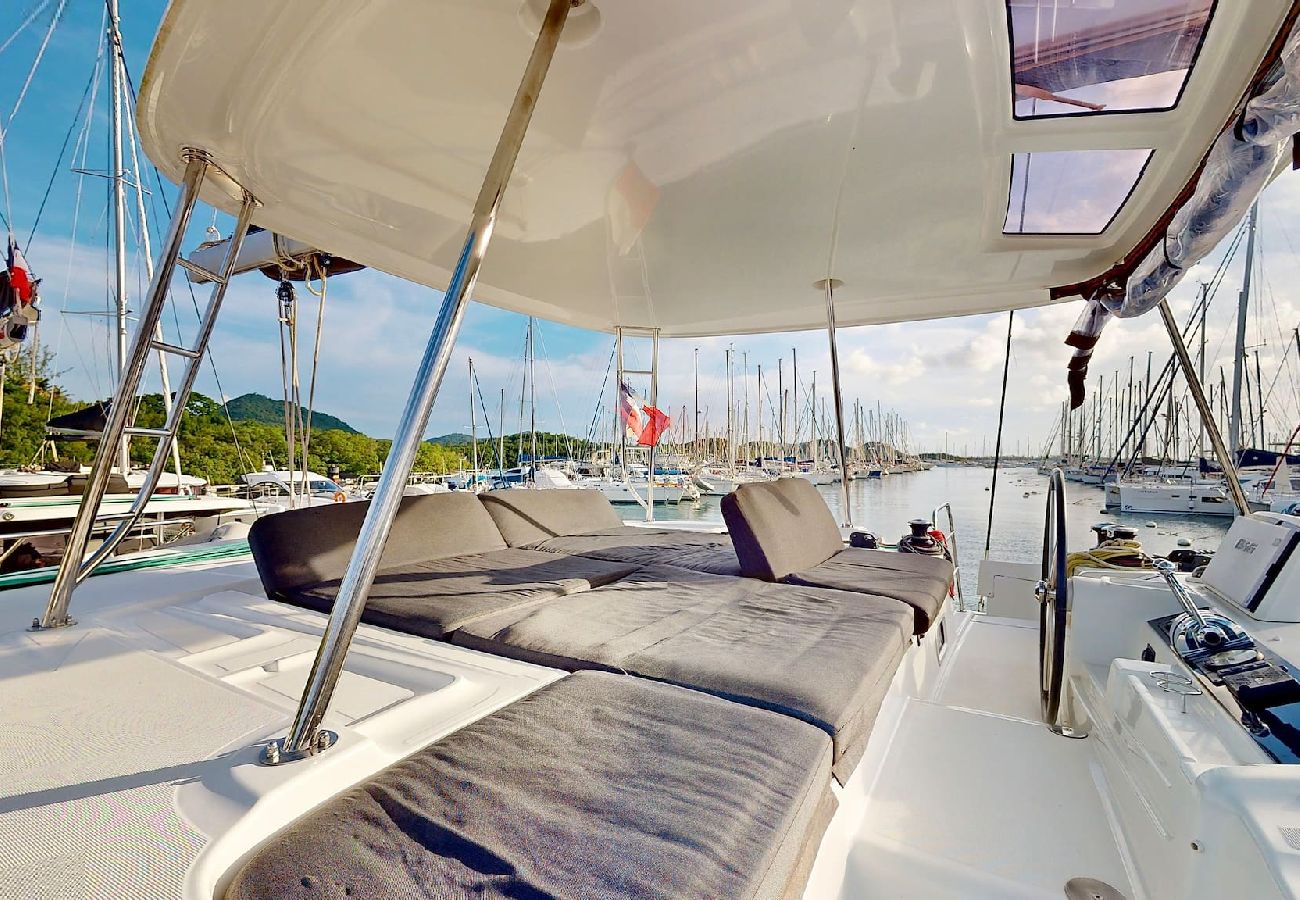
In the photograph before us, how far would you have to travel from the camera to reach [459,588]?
1.90 meters

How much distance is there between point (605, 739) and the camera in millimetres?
871

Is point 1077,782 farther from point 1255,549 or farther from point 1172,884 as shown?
point 1255,549

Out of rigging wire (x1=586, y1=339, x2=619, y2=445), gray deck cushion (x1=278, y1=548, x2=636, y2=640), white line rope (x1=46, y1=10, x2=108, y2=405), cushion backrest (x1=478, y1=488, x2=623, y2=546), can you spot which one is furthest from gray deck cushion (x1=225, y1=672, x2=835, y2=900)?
rigging wire (x1=586, y1=339, x2=619, y2=445)

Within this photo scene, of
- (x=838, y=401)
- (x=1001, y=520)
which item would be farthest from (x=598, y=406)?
(x=1001, y=520)

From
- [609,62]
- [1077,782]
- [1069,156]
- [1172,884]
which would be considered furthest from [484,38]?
[1077,782]

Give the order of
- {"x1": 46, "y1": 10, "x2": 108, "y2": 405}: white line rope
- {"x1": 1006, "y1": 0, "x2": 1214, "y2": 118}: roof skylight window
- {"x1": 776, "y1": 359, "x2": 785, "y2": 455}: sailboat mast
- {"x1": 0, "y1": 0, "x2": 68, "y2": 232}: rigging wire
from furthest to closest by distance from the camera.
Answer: {"x1": 776, "y1": 359, "x2": 785, "y2": 455}: sailboat mast, {"x1": 0, "y1": 0, "x2": 68, "y2": 232}: rigging wire, {"x1": 46, "y1": 10, "x2": 108, "y2": 405}: white line rope, {"x1": 1006, "y1": 0, "x2": 1214, "y2": 118}: roof skylight window

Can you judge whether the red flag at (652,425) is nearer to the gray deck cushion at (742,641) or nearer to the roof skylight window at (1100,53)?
the gray deck cushion at (742,641)

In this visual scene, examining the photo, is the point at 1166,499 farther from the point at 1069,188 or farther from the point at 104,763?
the point at 104,763

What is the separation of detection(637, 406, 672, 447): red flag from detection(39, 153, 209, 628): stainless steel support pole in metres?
2.96

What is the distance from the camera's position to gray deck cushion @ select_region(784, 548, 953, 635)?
1.88m

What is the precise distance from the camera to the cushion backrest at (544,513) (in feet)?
10.4

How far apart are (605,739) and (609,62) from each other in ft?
5.49

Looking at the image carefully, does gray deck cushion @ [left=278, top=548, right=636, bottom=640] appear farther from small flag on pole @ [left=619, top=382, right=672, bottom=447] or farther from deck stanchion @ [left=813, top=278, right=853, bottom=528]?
small flag on pole @ [left=619, top=382, right=672, bottom=447]

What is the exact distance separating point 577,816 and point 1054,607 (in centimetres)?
149
